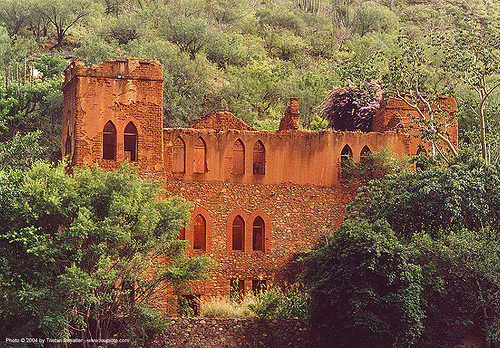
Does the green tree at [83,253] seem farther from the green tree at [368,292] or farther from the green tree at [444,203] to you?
the green tree at [444,203]

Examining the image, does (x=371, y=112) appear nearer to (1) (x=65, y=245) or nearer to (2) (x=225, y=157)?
(2) (x=225, y=157)

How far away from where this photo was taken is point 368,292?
31.5 meters

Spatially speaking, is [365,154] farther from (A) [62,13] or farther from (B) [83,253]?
(A) [62,13]

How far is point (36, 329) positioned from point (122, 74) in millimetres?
11222

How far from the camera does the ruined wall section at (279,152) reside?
39.5 metres

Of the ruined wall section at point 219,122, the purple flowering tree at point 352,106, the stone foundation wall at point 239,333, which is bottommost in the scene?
the stone foundation wall at point 239,333

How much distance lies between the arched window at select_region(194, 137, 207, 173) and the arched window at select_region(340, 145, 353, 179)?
597cm

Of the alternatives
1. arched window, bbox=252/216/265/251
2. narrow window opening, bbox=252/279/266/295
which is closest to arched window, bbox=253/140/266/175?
arched window, bbox=252/216/265/251

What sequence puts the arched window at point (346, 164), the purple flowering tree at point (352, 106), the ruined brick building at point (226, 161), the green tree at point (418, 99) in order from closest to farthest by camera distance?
the ruined brick building at point (226, 161)
the green tree at point (418, 99)
the arched window at point (346, 164)
the purple flowering tree at point (352, 106)

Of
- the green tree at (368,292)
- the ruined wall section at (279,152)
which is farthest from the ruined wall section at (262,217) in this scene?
the green tree at (368,292)

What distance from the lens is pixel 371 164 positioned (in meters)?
40.9

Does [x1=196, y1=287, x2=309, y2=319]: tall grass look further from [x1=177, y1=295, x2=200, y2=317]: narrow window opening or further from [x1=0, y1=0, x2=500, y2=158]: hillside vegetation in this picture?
[x1=0, y1=0, x2=500, y2=158]: hillside vegetation

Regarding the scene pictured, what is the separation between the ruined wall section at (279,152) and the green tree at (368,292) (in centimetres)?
783

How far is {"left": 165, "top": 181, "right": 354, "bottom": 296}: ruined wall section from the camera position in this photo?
3906 cm
